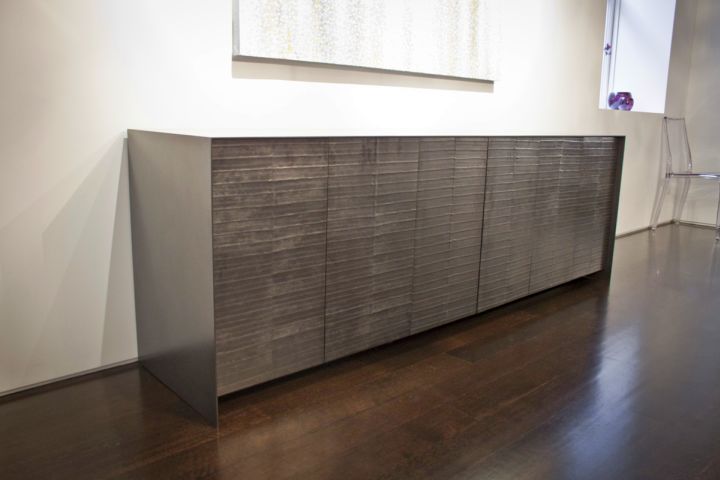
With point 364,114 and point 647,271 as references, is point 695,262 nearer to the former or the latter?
point 647,271

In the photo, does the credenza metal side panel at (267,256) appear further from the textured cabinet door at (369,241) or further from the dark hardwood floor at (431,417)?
the dark hardwood floor at (431,417)

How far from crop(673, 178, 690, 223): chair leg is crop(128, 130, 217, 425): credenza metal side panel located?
17.8ft

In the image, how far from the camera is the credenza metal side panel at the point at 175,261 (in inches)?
74.6

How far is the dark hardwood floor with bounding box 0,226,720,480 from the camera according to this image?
1.71 meters

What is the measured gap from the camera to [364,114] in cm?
301

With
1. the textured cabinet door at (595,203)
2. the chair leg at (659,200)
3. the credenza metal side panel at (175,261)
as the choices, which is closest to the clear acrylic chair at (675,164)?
the chair leg at (659,200)

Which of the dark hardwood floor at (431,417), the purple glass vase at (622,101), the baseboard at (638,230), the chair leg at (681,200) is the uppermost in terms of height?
the purple glass vase at (622,101)

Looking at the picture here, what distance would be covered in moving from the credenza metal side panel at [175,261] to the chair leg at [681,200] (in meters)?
5.43

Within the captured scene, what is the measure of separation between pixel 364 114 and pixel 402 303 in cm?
104

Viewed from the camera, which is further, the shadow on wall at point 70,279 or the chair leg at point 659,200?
the chair leg at point 659,200

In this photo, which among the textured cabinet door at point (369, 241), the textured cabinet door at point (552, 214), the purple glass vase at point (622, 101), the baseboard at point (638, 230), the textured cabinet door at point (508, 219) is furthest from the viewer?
the baseboard at point (638, 230)

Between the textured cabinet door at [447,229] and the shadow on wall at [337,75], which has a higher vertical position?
the shadow on wall at [337,75]

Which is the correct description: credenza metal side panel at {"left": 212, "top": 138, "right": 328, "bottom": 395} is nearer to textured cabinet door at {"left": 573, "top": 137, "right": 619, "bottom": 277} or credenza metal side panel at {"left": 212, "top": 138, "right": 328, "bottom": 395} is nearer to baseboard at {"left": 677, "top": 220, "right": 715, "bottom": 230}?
textured cabinet door at {"left": 573, "top": 137, "right": 619, "bottom": 277}

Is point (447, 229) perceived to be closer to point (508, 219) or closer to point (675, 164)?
point (508, 219)
